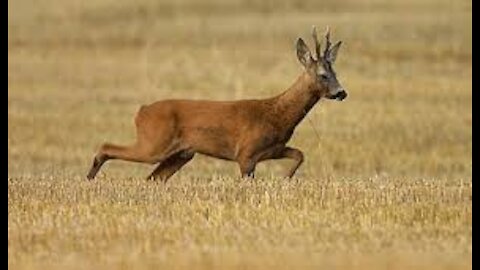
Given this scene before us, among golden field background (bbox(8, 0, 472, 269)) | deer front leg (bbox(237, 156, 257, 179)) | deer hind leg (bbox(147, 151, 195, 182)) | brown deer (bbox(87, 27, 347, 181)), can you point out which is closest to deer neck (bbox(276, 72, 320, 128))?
brown deer (bbox(87, 27, 347, 181))

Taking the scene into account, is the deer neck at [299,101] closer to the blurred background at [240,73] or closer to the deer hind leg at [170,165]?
the deer hind leg at [170,165]

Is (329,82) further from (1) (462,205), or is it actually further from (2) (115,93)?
(2) (115,93)

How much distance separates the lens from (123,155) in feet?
54.5

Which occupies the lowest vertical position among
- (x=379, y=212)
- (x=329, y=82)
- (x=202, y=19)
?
(x=379, y=212)

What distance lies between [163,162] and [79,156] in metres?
7.23

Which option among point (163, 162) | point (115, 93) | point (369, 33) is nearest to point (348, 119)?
point (115, 93)

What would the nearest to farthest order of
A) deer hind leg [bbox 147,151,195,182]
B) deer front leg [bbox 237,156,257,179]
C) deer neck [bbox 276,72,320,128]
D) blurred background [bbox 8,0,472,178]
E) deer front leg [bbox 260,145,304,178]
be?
deer front leg [bbox 237,156,257,179] < deer front leg [bbox 260,145,304,178] < deer neck [bbox 276,72,320,128] < deer hind leg [bbox 147,151,195,182] < blurred background [bbox 8,0,472,178]

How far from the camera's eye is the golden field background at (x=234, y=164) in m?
11.2

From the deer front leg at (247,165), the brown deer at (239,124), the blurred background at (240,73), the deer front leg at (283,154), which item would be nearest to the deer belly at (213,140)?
the brown deer at (239,124)

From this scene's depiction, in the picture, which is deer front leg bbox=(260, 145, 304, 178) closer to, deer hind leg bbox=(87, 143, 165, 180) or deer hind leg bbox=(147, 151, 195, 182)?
deer hind leg bbox=(147, 151, 195, 182)

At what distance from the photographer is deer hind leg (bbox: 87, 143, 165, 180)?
53.8ft

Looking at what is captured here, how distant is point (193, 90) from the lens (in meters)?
30.7

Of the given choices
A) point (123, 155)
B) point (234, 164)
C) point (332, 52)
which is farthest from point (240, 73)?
point (332, 52)

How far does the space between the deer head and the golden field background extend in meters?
0.98
